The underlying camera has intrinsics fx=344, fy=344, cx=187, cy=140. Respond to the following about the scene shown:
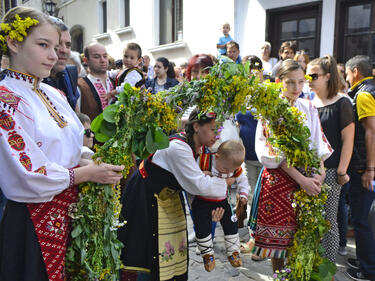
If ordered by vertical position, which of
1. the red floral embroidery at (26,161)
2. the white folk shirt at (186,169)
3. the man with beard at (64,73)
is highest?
the man with beard at (64,73)

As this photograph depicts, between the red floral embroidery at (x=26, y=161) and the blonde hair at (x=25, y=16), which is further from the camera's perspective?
the blonde hair at (x=25, y=16)

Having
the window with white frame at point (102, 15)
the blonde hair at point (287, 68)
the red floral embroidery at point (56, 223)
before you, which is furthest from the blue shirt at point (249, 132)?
the window with white frame at point (102, 15)

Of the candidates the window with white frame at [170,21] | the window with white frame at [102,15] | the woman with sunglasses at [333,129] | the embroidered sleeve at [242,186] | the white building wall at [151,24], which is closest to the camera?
the embroidered sleeve at [242,186]

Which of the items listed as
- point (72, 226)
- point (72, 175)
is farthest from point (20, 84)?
point (72, 226)

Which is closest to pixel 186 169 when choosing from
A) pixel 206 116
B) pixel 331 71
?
pixel 206 116

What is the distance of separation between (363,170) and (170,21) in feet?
31.6

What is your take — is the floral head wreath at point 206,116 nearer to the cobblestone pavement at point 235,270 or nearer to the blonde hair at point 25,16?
the blonde hair at point 25,16

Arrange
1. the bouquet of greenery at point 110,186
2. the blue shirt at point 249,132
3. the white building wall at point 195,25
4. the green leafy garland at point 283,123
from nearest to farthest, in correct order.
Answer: the bouquet of greenery at point 110,186
the green leafy garland at point 283,123
the blue shirt at point 249,132
the white building wall at point 195,25

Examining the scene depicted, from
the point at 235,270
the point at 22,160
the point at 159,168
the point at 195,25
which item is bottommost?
the point at 235,270

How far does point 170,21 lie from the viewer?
38.6ft

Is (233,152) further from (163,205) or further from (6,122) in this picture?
(6,122)

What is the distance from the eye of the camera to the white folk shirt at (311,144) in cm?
272

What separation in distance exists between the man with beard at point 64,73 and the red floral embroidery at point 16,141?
1368mm

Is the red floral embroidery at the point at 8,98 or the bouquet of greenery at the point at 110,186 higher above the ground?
the red floral embroidery at the point at 8,98
